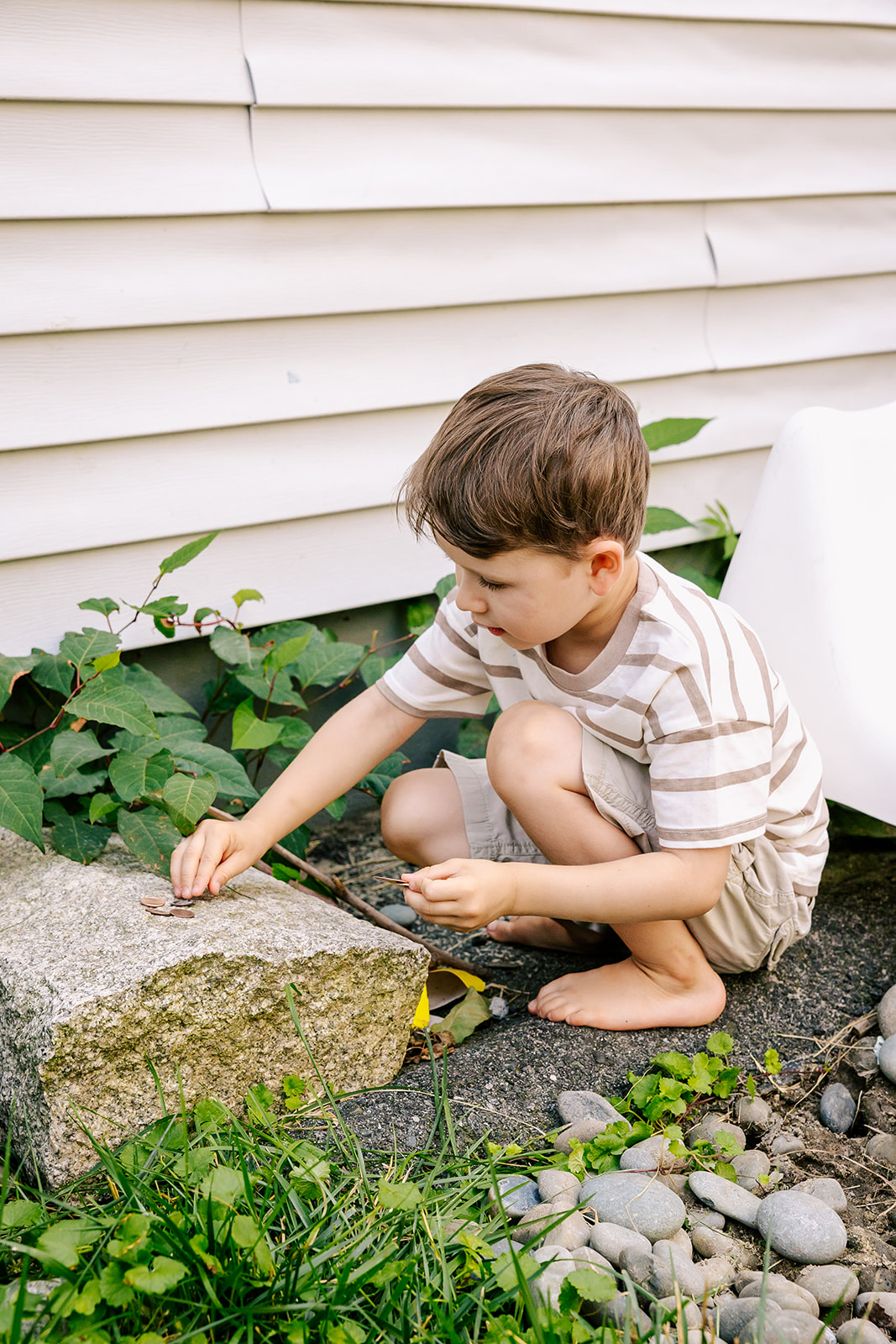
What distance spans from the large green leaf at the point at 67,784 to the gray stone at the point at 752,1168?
1.13m

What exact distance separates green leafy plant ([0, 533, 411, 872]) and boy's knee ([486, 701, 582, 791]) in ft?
1.47

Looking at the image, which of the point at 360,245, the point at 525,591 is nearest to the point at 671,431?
the point at 360,245

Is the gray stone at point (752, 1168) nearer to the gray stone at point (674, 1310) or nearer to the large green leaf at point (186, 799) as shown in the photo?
the gray stone at point (674, 1310)

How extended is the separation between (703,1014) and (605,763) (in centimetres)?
45

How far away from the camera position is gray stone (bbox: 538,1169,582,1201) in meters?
1.35

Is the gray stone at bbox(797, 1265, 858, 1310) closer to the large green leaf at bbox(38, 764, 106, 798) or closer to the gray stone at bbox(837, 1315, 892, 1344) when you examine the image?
the gray stone at bbox(837, 1315, 892, 1344)

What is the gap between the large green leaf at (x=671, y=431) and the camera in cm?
254

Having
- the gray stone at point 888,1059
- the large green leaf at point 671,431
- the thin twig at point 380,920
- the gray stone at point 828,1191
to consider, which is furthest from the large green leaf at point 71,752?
the large green leaf at point 671,431

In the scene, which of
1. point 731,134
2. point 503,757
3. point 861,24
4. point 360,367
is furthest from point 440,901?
point 861,24

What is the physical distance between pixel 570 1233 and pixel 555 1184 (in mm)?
88

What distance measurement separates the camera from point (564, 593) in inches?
58.7

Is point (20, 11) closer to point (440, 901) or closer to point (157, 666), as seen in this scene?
point (157, 666)

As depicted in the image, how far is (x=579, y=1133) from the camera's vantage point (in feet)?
4.78

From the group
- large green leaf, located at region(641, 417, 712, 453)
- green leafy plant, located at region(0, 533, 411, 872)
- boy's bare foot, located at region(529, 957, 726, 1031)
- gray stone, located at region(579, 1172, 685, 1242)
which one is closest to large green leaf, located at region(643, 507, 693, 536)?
large green leaf, located at region(641, 417, 712, 453)
